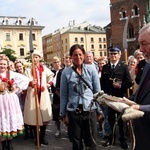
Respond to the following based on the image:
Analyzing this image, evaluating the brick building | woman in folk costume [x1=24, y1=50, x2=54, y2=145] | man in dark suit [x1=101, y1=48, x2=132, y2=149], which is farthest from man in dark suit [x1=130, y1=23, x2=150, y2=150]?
the brick building

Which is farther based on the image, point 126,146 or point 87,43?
point 87,43

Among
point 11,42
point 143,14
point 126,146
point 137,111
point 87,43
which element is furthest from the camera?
point 87,43

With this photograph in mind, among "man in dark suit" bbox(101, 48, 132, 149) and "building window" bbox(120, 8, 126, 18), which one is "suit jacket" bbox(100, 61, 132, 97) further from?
"building window" bbox(120, 8, 126, 18)

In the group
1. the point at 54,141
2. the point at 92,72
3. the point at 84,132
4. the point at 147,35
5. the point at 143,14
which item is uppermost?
the point at 143,14

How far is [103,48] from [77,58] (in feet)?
315

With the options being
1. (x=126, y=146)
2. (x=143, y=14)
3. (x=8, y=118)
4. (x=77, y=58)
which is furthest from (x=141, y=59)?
(x=143, y=14)

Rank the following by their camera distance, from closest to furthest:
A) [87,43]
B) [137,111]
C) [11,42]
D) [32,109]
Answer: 1. [137,111]
2. [32,109]
3. [11,42]
4. [87,43]

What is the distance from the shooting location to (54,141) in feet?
21.5

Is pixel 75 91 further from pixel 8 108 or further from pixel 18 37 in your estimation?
pixel 18 37

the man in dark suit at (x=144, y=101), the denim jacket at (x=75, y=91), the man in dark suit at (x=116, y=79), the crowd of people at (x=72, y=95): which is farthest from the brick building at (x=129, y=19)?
the man in dark suit at (x=144, y=101)

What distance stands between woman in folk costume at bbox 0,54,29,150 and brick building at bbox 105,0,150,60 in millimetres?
36538

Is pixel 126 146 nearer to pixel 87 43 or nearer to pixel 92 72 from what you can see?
pixel 92 72

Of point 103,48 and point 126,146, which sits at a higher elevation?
point 103,48

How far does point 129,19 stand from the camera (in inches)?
1640
